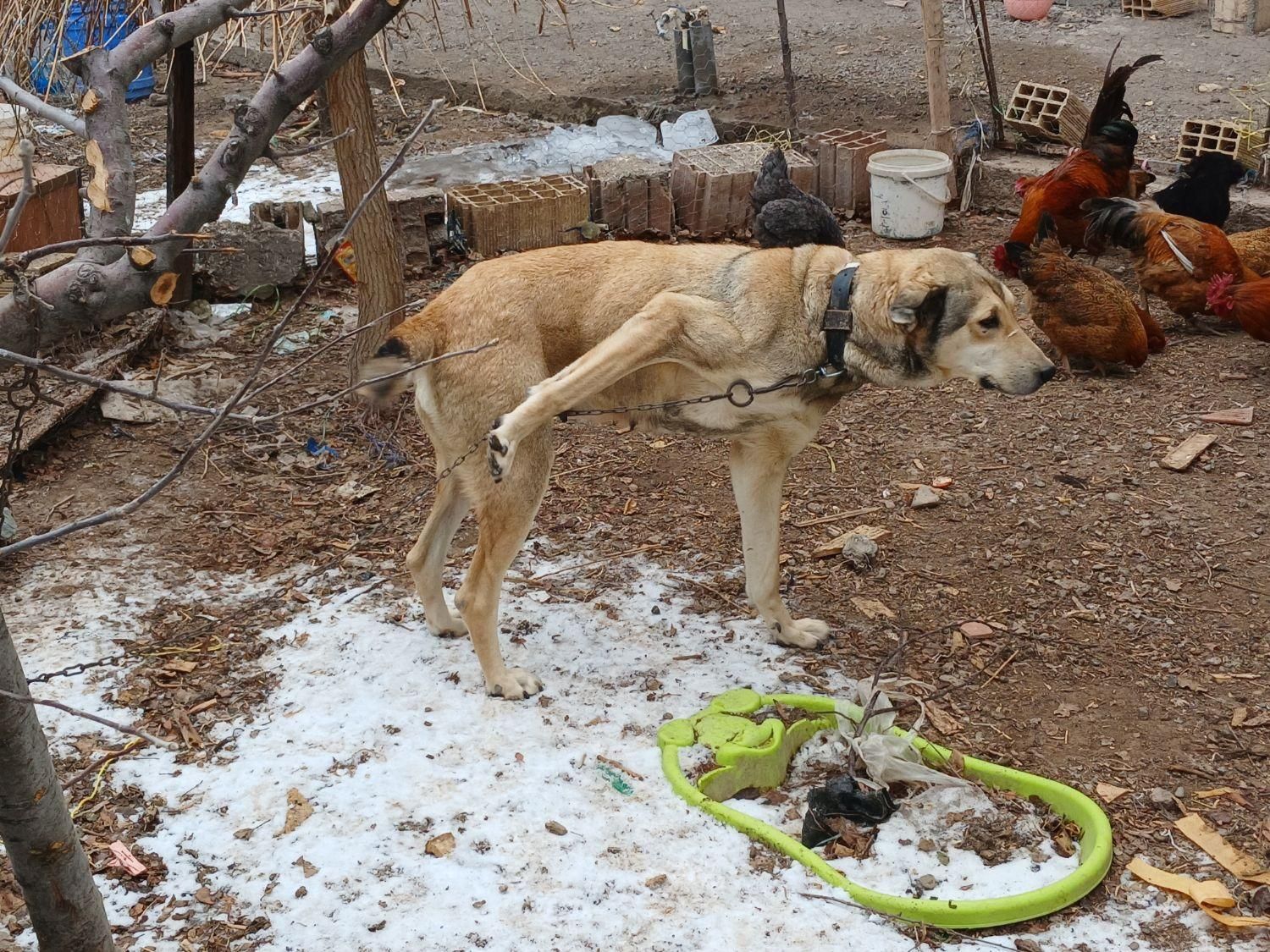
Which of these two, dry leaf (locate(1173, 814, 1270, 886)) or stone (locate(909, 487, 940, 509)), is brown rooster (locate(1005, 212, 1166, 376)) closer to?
stone (locate(909, 487, 940, 509))

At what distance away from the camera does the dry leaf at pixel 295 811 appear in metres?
4.24

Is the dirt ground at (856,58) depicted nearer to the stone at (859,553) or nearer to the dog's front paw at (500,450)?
the stone at (859,553)

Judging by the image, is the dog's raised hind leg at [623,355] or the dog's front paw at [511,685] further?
the dog's front paw at [511,685]

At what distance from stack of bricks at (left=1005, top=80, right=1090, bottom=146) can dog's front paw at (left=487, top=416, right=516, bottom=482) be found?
7485mm

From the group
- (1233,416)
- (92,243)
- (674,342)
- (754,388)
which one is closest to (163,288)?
(92,243)

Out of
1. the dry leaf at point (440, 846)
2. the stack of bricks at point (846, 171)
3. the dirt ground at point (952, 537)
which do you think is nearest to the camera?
the dry leaf at point (440, 846)

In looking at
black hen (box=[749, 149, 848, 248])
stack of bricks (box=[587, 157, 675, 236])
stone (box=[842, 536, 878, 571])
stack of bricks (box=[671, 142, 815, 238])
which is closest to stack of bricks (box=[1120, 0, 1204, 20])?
stack of bricks (box=[671, 142, 815, 238])

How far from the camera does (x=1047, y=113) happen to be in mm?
10469

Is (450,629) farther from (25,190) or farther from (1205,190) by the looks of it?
(1205,190)

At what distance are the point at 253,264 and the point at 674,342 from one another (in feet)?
16.4

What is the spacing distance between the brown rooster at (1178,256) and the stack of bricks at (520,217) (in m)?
3.89

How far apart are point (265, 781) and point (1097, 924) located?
2.91 m

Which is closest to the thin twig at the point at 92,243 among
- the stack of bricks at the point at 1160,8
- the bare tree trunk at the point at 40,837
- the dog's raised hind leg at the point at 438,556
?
the bare tree trunk at the point at 40,837

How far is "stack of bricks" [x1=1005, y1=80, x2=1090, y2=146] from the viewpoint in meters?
10.3
